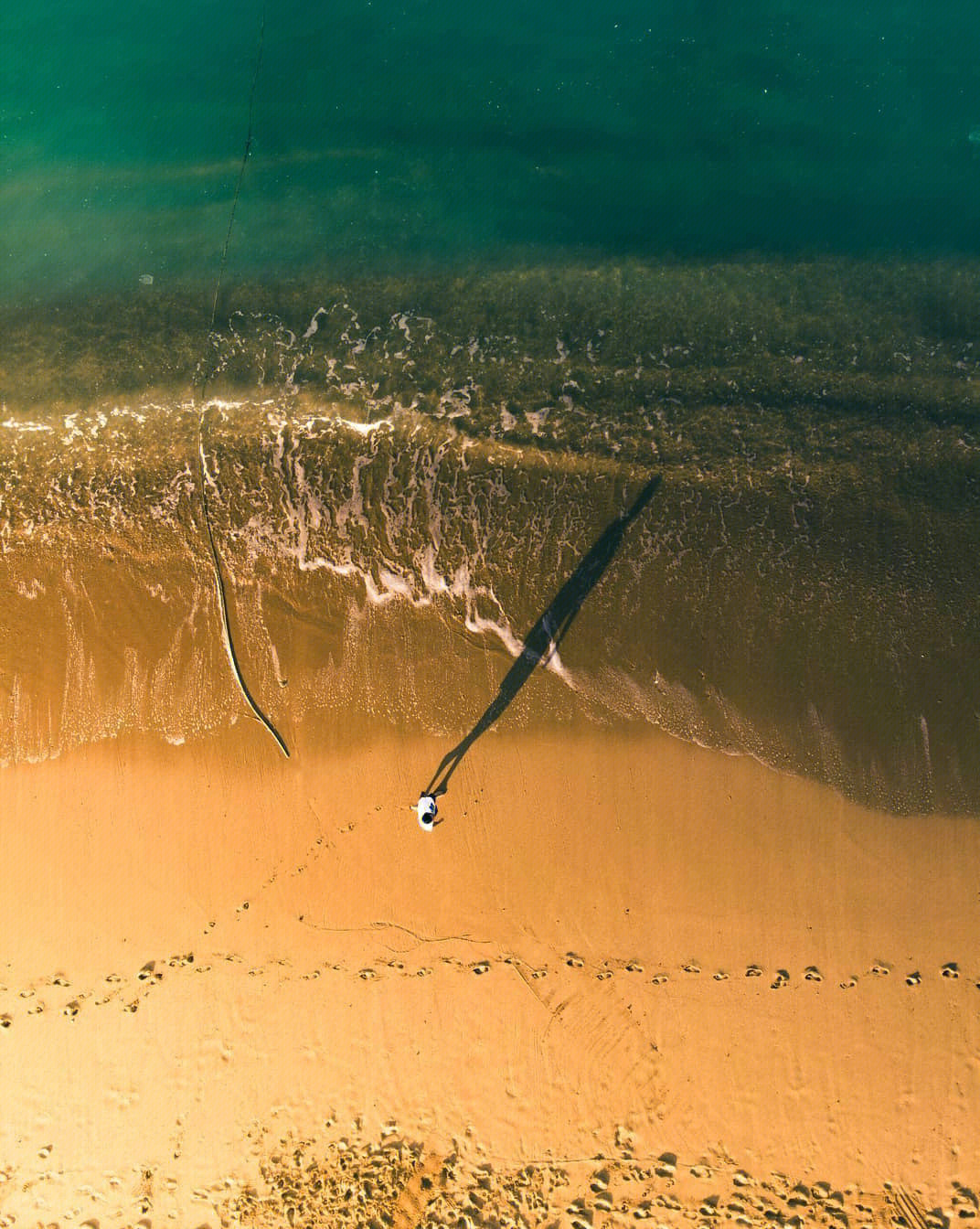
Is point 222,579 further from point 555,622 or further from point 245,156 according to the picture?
point 245,156

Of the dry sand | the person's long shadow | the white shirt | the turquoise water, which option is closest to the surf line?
the turquoise water

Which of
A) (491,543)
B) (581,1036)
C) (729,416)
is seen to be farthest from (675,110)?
(581,1036)

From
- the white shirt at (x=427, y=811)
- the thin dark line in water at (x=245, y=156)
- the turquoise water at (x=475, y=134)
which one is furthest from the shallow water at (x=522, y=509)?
the white shirt at (x=427, y=811)

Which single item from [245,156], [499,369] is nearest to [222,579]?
[499,369]

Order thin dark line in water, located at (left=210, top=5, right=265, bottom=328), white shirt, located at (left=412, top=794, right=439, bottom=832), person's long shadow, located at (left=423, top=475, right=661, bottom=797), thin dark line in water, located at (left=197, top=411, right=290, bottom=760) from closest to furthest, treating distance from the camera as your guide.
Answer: white shirt, located at (left=412, top=794, right=439, bottom=832) → person's long shadow, located at (left=423, top=475, right=661, bottom=797) → thin dark line in water, located at (left=197, top=411, right=290, bottom=760) → thin dark line in water, located at (left=210, top=5, right=265, bottom=328)

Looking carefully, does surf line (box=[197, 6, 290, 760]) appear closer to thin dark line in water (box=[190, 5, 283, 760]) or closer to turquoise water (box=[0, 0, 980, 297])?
thin dark line in water (box=[190, 5, 283, 760])

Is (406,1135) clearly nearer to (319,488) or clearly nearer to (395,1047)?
(395,1047)

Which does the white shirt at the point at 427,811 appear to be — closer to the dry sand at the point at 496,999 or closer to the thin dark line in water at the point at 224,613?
the dry sand at the point at 496,999
